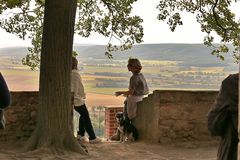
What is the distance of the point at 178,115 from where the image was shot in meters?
10.2

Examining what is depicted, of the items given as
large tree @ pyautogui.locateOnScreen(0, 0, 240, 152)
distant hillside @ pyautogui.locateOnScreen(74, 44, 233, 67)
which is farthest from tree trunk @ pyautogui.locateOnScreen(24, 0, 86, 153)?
distant hillside @ pyautogui.locateOnScreen(74, 44, 233, 67)

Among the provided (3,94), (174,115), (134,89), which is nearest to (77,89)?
(134,89)

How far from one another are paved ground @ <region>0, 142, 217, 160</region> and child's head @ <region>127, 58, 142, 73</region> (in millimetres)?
1420

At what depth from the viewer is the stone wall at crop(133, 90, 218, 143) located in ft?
33.2

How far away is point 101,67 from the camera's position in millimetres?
16594

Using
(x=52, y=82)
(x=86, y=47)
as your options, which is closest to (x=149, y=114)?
(x=52, y=82)

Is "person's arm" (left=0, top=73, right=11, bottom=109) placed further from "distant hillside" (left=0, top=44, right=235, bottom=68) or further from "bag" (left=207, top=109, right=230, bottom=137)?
"distant hillside" (left=0, top=44, right=235, bottom=68)

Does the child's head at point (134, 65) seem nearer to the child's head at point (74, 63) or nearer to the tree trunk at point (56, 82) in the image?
the child's head at point (74, 63)

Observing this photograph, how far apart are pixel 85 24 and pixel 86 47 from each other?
1.45 m

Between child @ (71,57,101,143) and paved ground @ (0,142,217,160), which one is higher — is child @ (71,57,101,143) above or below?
above

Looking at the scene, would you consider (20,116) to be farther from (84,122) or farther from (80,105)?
(84,122)

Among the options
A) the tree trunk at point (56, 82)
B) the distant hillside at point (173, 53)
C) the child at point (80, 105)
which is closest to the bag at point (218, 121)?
the tree trunk at point (56, 82)

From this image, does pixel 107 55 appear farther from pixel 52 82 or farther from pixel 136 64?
pixel 52 82

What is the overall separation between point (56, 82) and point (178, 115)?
2569mm
